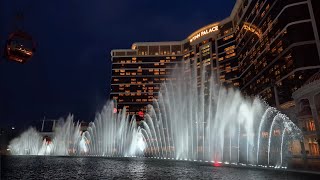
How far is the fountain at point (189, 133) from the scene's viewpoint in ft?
129

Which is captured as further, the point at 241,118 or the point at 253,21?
the point at 253,21

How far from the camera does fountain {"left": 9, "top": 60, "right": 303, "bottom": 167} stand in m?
39.2

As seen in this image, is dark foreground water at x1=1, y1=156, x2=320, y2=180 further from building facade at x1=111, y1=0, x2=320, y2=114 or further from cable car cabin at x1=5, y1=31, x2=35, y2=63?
building facade at x1=111, y1=0, x2=320, y2=114

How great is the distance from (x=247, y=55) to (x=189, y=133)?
2942 inches

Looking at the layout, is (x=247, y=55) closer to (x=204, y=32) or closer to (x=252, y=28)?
(x=252, y=28)

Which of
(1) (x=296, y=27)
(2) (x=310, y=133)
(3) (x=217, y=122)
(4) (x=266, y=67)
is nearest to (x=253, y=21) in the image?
(4) (x=266, y=67)

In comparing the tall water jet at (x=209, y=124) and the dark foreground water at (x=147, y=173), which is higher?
the tall water jet at (x=209, y=124)

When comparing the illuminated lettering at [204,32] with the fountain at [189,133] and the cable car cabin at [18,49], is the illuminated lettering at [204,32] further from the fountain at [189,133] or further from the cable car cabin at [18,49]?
the cable car cabin at [18,49]

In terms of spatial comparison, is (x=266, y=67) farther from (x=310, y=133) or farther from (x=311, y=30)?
(x=310, y=133)

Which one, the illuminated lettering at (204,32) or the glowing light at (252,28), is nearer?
the glowing light at (252,28)

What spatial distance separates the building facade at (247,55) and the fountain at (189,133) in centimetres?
1435

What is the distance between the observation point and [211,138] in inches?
1549

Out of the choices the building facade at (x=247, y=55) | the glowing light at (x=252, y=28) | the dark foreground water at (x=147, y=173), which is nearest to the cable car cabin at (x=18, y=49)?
the dark foreground water at (x=147, y=173)

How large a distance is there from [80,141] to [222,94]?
47.6m
